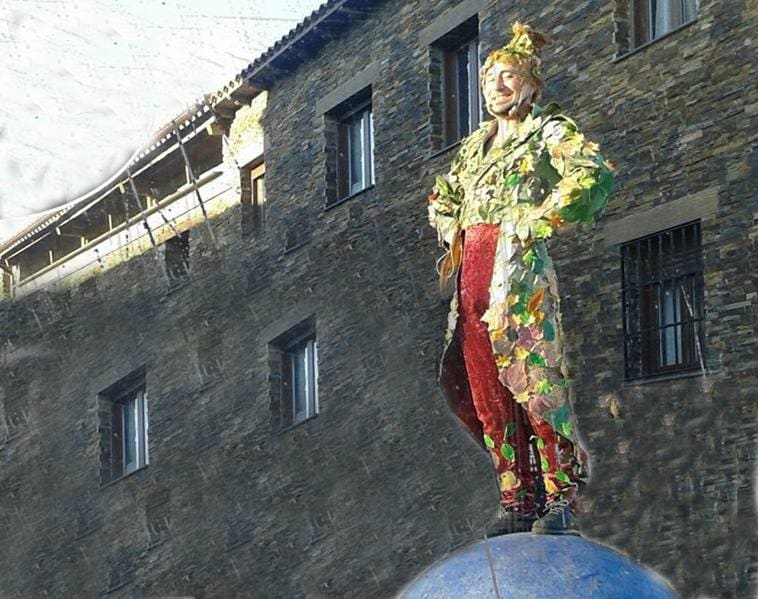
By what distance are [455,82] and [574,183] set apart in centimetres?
1344

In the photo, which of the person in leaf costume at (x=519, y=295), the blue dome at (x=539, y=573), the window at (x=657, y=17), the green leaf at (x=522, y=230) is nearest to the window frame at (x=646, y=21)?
the window at (x=657, y=17)

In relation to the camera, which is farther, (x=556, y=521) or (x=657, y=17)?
(x=657, y=17)

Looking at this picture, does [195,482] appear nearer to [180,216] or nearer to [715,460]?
[180,216]

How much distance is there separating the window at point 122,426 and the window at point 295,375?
4312 mm

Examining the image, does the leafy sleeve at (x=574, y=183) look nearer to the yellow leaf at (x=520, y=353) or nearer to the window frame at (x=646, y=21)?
the yellow leaf at (x=520, y=353)

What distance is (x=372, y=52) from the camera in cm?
2128

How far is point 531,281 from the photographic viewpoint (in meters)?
6.59

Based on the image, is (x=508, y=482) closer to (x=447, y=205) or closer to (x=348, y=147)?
(x=447, y=205)

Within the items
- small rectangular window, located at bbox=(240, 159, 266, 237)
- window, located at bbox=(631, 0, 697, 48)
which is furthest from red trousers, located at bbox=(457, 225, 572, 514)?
small rectangular window, located at bbox=(240, 159, 266, 237)

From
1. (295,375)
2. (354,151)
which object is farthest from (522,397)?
(295,375)

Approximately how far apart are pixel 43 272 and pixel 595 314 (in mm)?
15800

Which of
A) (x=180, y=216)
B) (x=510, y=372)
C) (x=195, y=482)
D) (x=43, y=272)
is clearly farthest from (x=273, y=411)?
(x=510, y=372)

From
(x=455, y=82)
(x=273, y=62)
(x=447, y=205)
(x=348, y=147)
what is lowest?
(x=447, y=205)

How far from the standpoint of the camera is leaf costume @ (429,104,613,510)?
257 inches
